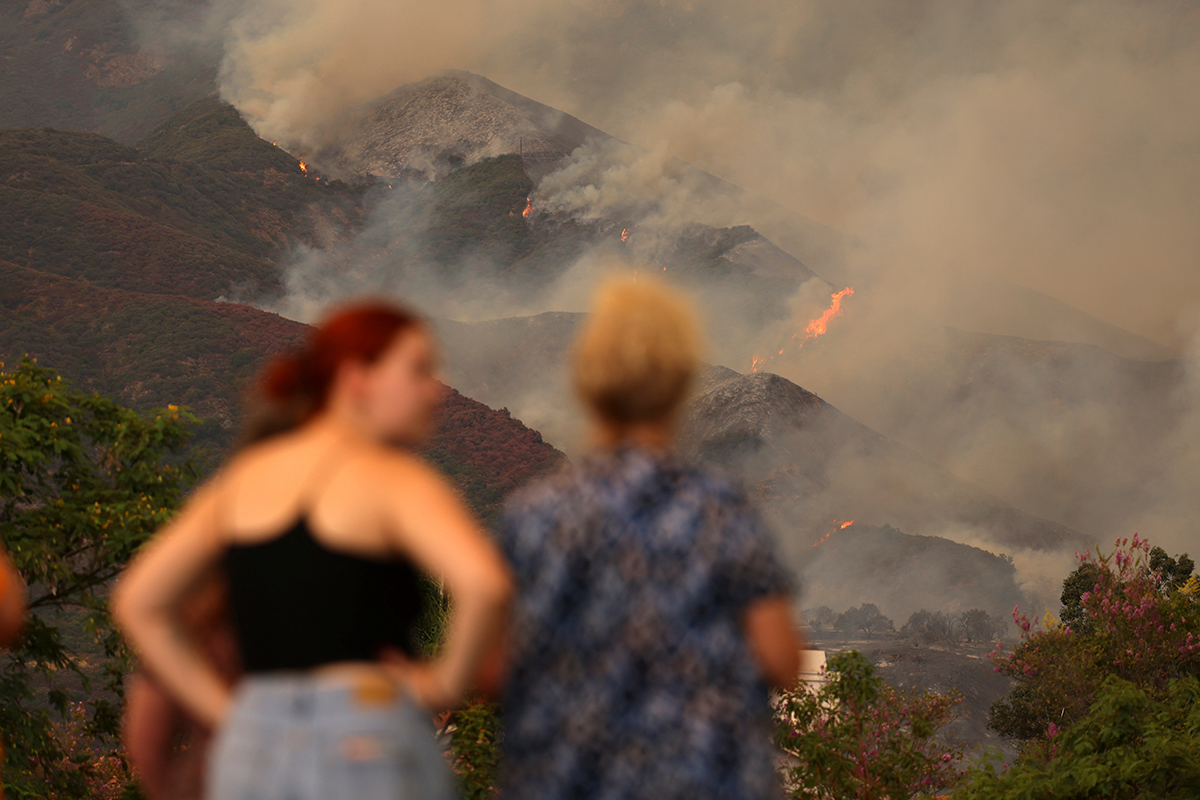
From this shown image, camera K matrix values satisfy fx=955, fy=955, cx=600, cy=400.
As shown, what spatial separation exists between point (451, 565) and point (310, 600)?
27 centimetres

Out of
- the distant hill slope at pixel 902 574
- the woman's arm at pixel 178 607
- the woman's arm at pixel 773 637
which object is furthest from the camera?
the distant hill slope at pixel 902 574

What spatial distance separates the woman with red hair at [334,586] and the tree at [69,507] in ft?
26.3

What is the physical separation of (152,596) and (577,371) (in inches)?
36.7

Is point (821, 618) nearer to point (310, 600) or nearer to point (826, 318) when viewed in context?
point (826, 318)

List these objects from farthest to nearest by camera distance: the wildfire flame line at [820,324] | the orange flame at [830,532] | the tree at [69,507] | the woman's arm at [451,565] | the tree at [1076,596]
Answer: the wildfire flame line at [820,324] < the orange flame at [830,532] < the tree at [1076,596] < the tree at [69,507] < the woman's arm at [451,565]

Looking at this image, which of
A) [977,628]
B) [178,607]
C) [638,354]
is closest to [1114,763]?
[638,354]

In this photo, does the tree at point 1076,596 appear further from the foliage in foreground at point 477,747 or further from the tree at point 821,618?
the tree at point 821,618

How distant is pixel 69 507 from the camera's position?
30.8 feet

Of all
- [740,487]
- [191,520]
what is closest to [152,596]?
[191,520]

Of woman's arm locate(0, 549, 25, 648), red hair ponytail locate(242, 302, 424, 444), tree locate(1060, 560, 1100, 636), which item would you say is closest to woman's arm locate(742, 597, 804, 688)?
red hair ponytail locate(242, 302, 424, 444)

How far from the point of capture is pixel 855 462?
109250mm

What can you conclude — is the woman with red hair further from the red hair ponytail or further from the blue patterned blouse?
the blue patterned blouse

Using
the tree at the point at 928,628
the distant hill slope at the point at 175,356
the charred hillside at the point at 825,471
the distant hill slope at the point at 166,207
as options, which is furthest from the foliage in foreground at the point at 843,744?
the charred hillside at the point at 825,471

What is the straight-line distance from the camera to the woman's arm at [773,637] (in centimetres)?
196
